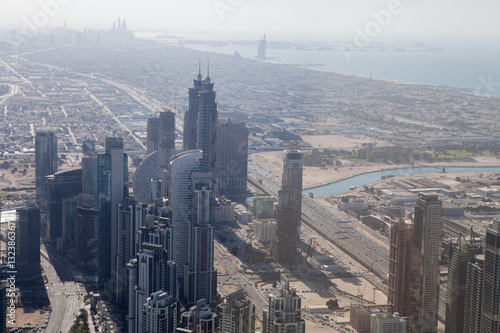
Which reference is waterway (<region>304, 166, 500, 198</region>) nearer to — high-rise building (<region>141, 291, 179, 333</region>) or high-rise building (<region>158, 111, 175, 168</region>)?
high-rise building (<region>158, 111, 175, 168</region>)

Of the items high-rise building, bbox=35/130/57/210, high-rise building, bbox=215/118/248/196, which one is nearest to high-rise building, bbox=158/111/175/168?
high-rise building, bbox=215/118/248/196


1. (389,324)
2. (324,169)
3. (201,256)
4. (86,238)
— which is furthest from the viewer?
(324,169)

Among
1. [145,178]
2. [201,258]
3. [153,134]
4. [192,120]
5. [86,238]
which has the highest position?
[192,120]

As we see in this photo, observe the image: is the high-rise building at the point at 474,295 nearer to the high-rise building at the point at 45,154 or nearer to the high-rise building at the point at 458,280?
the high-rise building at the point at 458,280

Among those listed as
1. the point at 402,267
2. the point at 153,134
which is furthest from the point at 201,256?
the point at 153,134

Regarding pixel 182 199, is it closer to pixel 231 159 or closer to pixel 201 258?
pixel 201 258

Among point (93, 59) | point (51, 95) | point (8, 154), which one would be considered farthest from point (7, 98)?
point (93, 59)

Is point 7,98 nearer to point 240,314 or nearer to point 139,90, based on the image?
point 139,90
